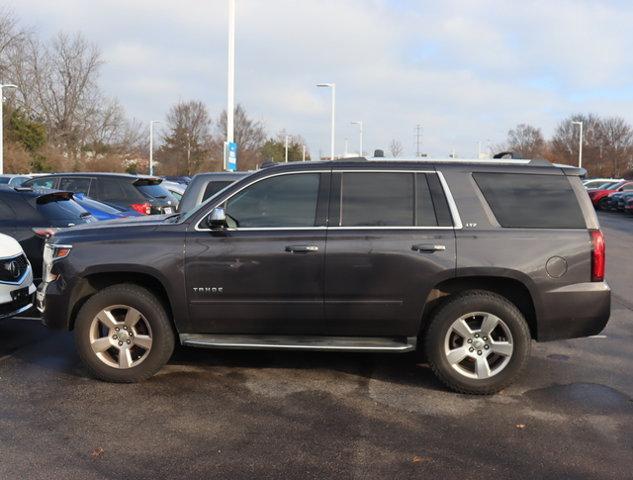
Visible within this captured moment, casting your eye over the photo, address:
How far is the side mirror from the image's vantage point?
5.04 meters

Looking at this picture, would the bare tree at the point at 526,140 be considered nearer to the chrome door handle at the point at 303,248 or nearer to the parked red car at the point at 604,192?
the parked red car at the point at 604,192

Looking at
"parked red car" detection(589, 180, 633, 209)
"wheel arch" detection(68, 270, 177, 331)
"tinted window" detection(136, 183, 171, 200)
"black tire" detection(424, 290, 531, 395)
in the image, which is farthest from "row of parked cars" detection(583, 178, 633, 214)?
"wheel arch" detection(68, 270, 177, 331)

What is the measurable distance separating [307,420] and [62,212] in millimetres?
Result: 5212

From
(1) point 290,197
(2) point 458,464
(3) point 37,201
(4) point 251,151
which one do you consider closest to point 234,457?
(2) point 458,464

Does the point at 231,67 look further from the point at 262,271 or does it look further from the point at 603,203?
the point at 603,203

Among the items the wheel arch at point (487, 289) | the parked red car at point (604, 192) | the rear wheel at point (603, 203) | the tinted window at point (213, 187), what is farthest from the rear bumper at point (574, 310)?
the parked red car at point (604, 192)

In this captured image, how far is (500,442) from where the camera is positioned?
13.7 feet

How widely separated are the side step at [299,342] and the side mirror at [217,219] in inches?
36.9

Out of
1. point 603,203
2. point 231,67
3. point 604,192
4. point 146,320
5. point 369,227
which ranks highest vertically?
point 231,67

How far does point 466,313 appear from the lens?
5.05m

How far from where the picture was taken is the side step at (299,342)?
5.08 meters

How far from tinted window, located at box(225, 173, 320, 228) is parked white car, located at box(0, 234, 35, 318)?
2653 mm

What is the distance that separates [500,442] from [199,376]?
2.63 metres

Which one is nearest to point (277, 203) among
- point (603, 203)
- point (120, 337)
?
point (120, 337)
